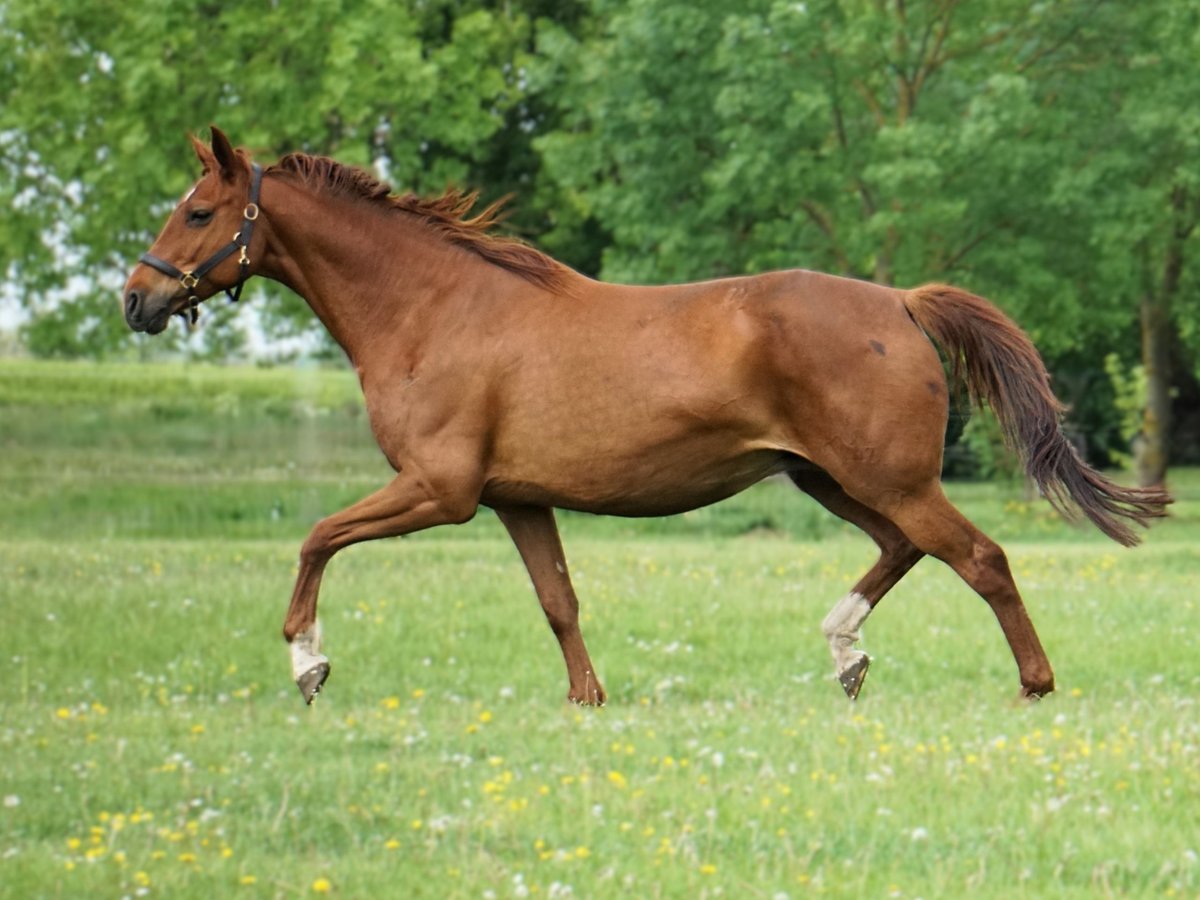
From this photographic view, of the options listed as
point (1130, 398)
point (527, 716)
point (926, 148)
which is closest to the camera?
point (527, 716)

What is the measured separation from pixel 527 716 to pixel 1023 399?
531 inches

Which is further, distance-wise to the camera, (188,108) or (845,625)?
(188,108)

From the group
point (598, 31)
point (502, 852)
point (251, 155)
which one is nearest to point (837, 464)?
point (251, 155)

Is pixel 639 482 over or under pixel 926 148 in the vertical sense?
under

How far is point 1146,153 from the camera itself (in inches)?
1067

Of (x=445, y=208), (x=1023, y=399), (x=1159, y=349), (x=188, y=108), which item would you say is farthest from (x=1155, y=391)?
(x=445, y=208)

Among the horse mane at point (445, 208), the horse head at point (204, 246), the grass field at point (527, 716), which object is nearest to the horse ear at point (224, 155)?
the horse head at point (204, 246)

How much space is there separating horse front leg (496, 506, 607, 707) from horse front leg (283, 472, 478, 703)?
3.4 inches

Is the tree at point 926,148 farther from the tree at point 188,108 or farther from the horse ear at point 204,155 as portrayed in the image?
the horse ear at point 204,155

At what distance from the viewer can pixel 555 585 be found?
2.79 m

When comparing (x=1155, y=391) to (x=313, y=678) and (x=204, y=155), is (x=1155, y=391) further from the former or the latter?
(x=313, y=678)

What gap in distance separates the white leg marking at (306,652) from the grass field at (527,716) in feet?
24.8

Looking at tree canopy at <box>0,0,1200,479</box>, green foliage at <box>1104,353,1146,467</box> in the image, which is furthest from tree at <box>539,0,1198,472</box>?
green foliage at <box>1104,353,1146,467</box>

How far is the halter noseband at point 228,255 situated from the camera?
2.74 m
